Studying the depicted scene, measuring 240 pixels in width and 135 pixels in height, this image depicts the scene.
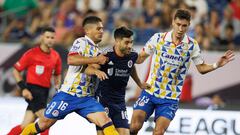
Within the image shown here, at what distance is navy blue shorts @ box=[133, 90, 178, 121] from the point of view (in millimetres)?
11531

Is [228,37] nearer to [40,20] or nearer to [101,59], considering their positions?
[40,20]

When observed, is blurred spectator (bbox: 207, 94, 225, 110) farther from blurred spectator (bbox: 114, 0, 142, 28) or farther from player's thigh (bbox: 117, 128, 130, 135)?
player's thigh (bbox: 117, 128, 130, 135)

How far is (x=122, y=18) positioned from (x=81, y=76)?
6.74 metres

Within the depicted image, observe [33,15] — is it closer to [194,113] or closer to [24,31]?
[24,31]

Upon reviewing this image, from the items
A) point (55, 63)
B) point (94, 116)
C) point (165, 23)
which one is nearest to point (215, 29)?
point (165, 23)

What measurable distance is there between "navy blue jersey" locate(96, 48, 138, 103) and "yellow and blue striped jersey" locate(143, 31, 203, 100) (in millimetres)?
353

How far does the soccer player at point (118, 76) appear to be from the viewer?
36.7 feet

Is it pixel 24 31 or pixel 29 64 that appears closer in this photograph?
pixel 29 64

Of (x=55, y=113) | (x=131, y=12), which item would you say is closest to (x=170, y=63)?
Answer: (x=55, y=113)

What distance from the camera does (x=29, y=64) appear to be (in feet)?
43.5

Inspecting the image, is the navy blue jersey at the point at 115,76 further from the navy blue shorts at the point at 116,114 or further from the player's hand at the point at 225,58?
the player's hand at the point at 225,58

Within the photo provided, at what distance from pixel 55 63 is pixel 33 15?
641 centimetres

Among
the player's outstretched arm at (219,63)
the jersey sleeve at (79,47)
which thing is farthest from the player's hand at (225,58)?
the jersey sleeve at (79,47)

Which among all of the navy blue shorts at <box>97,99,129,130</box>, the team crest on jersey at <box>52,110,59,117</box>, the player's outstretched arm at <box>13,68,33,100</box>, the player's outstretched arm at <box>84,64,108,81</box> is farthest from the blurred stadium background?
the player's outstretched arm at <box>84,64,108,81</box>
